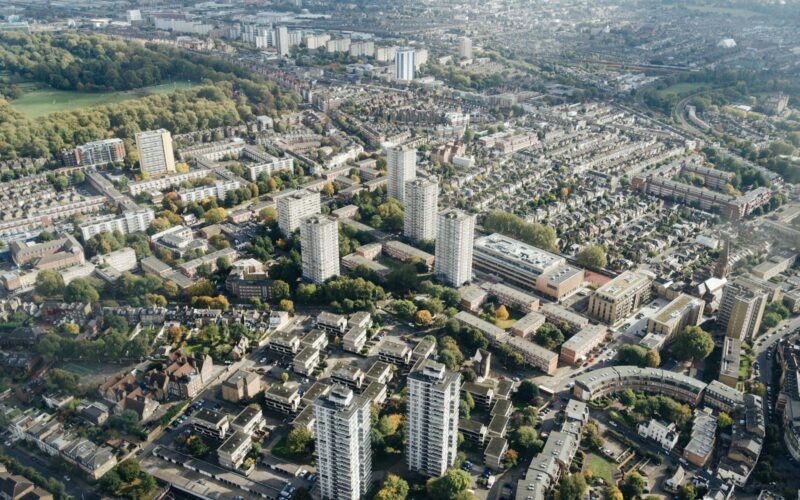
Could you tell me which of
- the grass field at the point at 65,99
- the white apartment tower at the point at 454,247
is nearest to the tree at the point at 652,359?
the white apartment tower at the point at 454,247

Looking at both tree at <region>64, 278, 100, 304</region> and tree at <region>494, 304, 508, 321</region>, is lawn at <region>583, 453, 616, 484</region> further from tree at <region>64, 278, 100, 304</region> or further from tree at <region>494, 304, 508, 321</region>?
tree at <region>64, 278, 100, 304</region>

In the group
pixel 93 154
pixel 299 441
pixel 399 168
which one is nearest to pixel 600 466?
pixel 299 441

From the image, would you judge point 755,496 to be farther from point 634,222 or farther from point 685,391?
point 634,222

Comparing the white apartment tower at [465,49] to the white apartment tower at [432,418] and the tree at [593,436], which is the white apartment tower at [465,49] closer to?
the tree at [593,436]

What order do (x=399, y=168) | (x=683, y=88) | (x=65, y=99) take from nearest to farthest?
(x=399, y=168) → (x=65, y=99) → (x=683, y=88)

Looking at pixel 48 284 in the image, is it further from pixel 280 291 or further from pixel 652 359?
pixel 652 359
